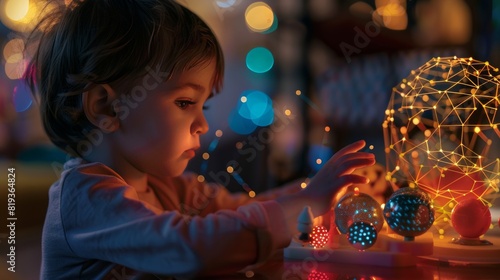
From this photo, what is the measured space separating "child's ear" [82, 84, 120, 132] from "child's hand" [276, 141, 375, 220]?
27 cm

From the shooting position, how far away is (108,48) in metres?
0.85

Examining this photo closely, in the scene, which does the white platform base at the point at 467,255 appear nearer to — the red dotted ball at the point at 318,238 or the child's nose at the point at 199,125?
the red dotted ball at the point at 318,238

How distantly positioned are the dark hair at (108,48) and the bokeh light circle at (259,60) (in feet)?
3.18

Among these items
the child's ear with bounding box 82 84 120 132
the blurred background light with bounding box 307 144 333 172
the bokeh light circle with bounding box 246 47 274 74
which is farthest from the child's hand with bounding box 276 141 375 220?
the bokeh light circle with bounding box 246 47 274 74

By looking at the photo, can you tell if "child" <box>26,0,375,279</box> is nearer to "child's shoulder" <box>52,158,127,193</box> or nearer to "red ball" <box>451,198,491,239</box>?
"child's shoulder" <box>52,158,127,193</box>

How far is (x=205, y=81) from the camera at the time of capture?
3.00ft

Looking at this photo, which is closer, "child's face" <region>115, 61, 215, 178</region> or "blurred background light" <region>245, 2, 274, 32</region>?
"child's face" <region>115, 61, 215, 178</region>

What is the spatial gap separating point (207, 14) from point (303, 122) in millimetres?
444

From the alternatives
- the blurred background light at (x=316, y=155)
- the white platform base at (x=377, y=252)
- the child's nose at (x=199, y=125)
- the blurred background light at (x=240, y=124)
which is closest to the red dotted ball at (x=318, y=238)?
the white platform base at (x=377, y=252)

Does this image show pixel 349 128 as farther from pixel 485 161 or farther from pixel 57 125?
pixel 57 125

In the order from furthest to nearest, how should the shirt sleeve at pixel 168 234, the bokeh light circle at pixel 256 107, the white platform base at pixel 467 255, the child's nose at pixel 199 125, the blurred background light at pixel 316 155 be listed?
1. the bokeh light circle at pixel 256 107
2. the blurred background light at pixel 316 155
3. the child's nose at pixel 199 125
4. the white platform base at pixel 467 255
5. the shirt sleeve at pixel 168 234

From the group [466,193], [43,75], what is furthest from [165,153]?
[466,193]

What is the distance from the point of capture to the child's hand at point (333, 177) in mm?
797

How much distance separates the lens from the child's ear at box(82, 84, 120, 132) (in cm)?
89
